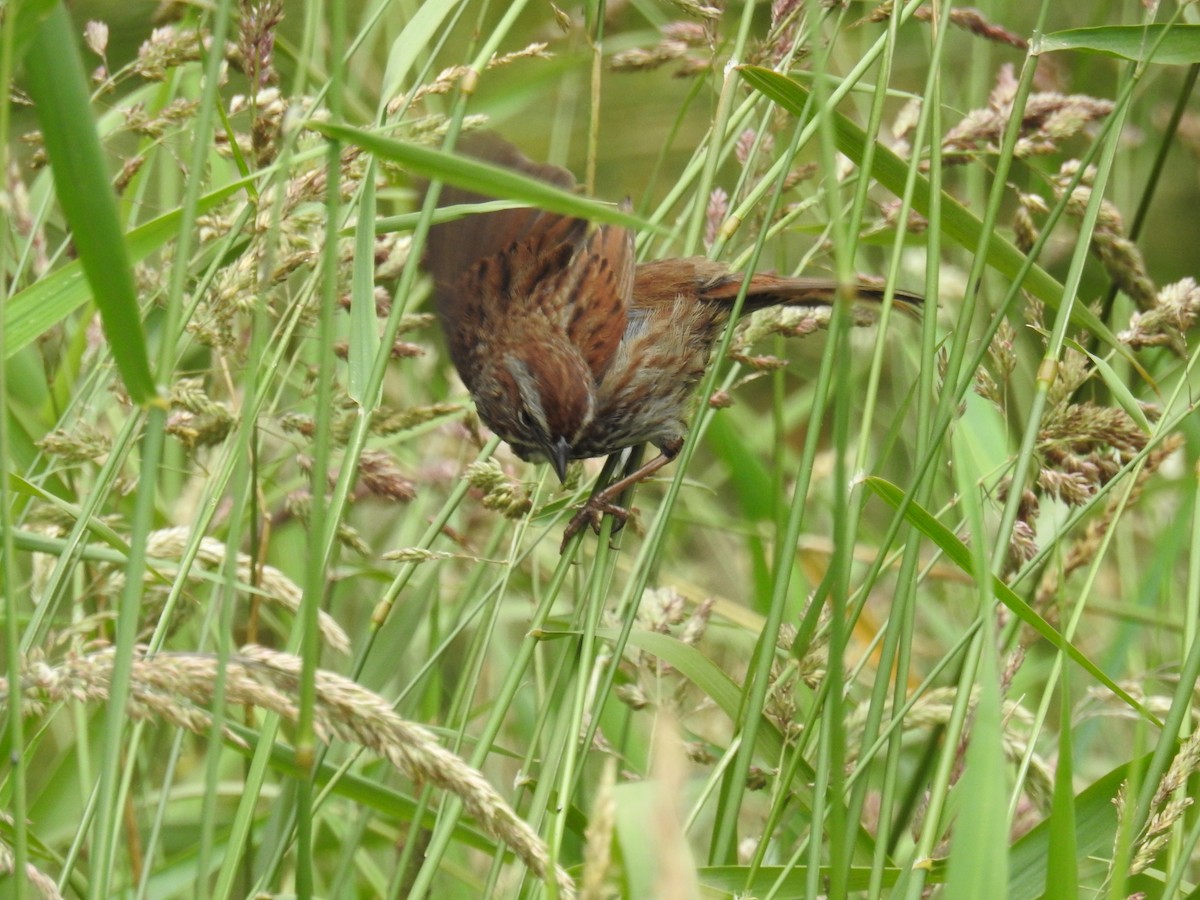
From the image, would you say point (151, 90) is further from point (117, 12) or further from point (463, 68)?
point (117, 12)

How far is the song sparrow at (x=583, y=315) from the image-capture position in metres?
2.49

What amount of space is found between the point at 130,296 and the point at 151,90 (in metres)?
1.76

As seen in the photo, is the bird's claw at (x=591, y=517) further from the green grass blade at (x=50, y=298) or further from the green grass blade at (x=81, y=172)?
the green grass blade at (x=81, y=172)

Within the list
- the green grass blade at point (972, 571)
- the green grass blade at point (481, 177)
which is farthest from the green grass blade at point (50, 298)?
the green grass blade at point (972, 571)

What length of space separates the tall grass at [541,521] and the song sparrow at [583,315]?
0.85 feet

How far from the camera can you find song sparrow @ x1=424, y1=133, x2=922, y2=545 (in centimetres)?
249

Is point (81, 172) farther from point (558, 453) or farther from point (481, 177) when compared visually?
point (558, 453)

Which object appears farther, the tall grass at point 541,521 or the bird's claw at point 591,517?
the bird's claw at point 591,517

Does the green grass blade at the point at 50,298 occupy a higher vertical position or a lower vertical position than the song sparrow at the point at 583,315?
higher

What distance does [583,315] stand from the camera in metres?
2.69

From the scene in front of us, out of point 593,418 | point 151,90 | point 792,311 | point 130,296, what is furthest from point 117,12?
point 130,296

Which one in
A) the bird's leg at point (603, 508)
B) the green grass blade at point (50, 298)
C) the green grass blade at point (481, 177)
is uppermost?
the green grass blade at point (481, 177)

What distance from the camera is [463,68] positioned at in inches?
70.4

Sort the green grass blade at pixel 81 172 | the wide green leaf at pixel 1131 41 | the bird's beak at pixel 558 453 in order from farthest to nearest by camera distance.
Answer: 1. the bird's beak at pixel 558 453
2. the wide green leaf at pixel 1131 41
3. the green grass blade at pixel 81 172
